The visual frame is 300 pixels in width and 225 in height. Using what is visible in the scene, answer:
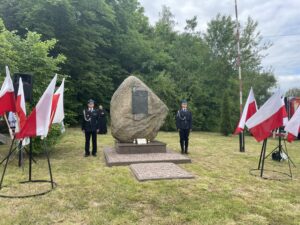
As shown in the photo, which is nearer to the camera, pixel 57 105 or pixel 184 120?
pixel 57 105

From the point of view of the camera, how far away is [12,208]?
5062mm

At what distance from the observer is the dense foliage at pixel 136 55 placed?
20.2 m

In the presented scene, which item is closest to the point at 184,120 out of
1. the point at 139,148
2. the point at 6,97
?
the point at 139,148

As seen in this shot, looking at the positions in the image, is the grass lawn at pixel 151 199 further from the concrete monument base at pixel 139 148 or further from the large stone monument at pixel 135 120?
the large stone monument at pixel 135 120

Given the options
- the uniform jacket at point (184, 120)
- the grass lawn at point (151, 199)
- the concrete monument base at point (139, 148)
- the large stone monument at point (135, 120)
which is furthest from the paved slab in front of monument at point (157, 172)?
the uniform jacket at point (184, 120)

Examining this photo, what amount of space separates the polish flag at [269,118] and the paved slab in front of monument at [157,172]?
1958 millimetres

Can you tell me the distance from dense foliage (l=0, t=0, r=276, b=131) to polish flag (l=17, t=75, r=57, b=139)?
40.0ft

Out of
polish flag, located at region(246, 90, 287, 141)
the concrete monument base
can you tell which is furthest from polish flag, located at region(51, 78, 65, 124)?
polish flag, located at region(246, 90, 287, 141)

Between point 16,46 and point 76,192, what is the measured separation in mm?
6661

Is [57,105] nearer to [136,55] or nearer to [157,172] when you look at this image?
[157,172]

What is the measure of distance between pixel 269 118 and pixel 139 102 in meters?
4.50

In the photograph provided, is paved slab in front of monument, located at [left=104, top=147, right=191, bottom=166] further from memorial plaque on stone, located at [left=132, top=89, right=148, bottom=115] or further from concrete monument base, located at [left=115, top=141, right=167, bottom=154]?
memorial plaque on stone, located at [left=132, top=89, right=148, bottom=115]

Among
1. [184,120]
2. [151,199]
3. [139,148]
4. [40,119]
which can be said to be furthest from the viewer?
[184,120]

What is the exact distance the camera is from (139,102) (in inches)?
411
